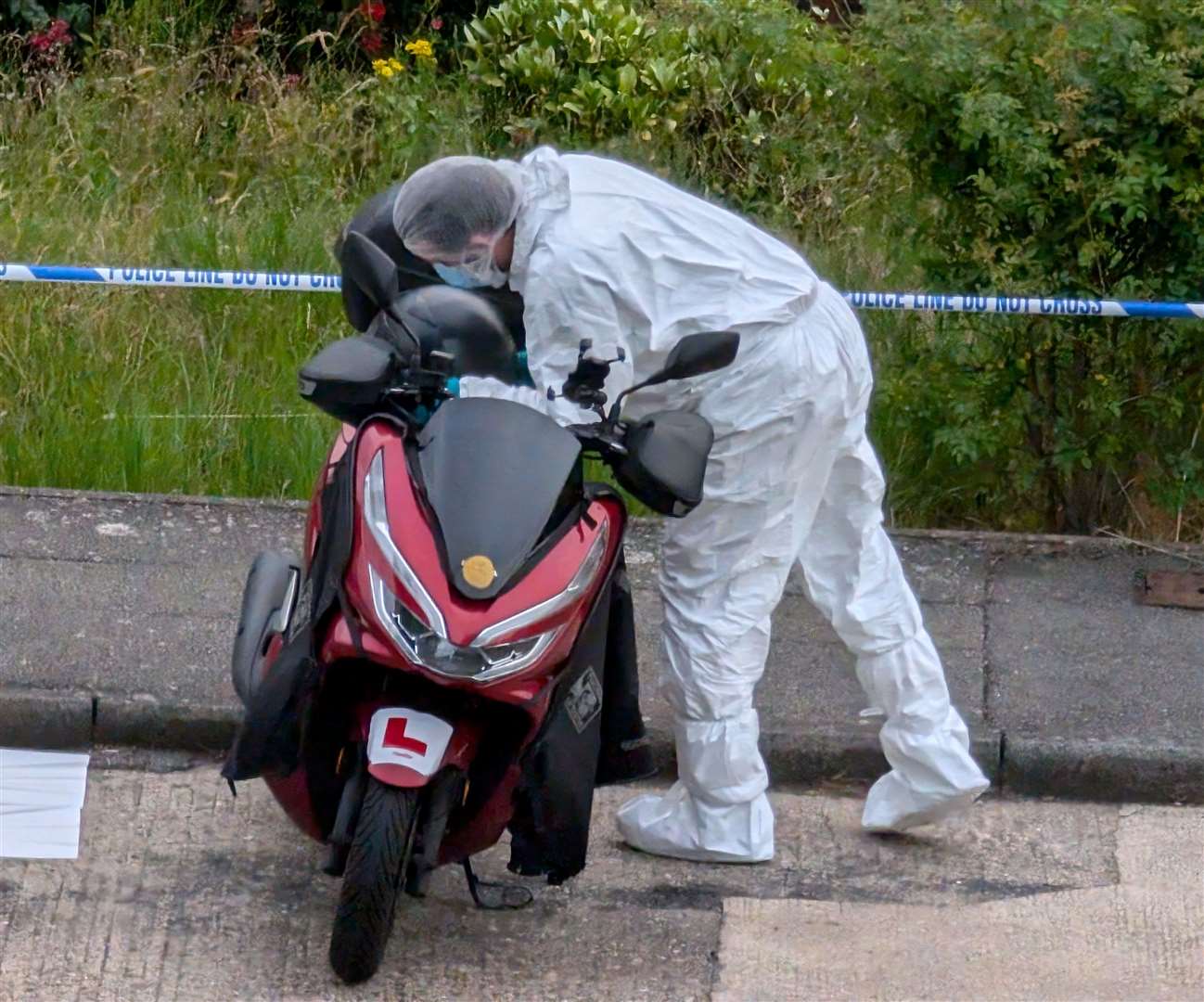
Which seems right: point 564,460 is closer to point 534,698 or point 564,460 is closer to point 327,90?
point 534,698

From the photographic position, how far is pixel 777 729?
5.28m

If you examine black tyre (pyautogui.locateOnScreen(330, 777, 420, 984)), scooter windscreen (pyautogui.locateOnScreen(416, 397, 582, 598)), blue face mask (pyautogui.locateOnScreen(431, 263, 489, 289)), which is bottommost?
black tyre (pyautogui.locateOnScreen(330, 777, 420, 984))

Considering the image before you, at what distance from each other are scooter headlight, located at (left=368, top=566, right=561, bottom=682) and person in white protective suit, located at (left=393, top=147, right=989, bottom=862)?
1.65ft

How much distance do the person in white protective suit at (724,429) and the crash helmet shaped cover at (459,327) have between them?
61mm

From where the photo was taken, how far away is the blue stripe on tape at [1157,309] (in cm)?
619

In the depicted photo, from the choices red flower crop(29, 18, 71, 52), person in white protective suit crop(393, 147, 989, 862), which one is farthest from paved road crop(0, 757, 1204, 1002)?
red flower crop(29, 18, 71, 52)

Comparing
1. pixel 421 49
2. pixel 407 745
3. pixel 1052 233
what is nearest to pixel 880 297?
pixel 1052 233

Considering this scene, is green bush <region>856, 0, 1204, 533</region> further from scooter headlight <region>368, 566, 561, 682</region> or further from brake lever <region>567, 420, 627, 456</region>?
scooter headlight <region>368, 566, 561, 682</region>

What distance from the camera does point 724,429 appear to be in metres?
4.39

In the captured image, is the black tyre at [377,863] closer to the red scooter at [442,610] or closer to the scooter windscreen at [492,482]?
the red scooter at [442,610]

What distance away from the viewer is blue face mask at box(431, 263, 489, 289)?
4230 millimetres

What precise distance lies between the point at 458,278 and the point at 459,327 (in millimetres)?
128

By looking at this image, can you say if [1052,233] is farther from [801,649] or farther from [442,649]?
[442,649]

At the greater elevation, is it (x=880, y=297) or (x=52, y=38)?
(x=880, y=297)
